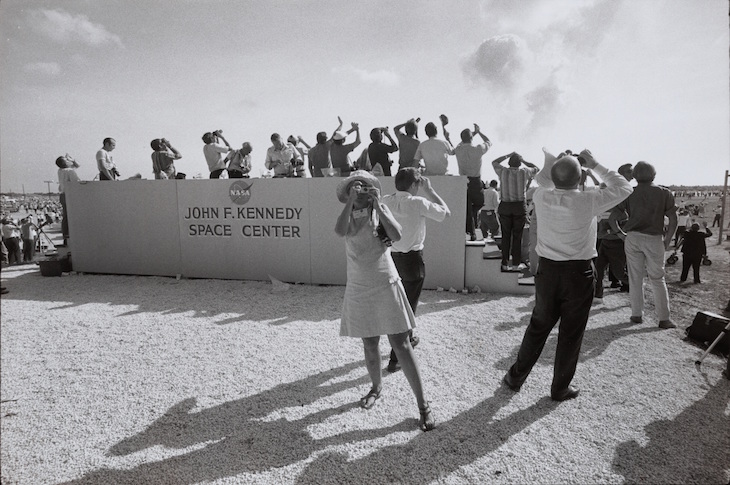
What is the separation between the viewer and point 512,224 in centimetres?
771

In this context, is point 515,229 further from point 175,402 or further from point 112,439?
point 112,439

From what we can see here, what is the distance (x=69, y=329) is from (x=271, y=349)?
11.0 feet

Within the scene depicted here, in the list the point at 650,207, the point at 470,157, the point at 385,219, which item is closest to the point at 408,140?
the point at 470,157

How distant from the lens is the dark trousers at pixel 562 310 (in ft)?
11.6

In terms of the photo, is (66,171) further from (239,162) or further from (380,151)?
(380,151)

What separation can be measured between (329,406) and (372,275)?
56.5 inches

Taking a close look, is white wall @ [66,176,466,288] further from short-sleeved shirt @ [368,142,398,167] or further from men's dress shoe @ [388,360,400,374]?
men's dress shoe @ [388,360,400,374]

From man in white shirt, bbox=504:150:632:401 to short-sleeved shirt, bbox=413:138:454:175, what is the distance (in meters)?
3.93

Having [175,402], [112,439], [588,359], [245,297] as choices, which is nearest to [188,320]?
[245,297]

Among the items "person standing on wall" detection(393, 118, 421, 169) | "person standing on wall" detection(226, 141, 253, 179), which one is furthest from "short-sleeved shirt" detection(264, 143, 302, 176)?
"person standing on wall" detection(393, 118, 421, 169)

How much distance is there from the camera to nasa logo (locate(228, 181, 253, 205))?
884 cm

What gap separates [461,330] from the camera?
5.72 metres

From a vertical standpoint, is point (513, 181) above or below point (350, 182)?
above

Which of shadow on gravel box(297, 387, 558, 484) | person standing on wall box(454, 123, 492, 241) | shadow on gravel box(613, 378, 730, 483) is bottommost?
shadow on gravel box(613, 378, 730, 483)
